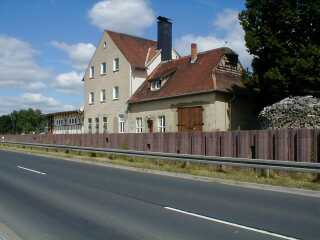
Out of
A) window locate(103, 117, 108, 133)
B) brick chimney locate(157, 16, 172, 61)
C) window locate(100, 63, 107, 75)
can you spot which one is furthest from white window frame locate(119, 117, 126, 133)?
brick chimney locate(157, 16, 172, 61)

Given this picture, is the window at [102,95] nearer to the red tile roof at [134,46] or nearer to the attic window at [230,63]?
the red tile roof at [134,46]

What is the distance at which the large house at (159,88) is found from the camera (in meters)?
35.4

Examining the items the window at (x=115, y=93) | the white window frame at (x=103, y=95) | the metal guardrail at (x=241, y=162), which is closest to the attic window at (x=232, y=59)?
the window at (x=115, y=93)

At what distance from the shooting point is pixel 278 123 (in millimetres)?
24141

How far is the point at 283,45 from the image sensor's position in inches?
1142

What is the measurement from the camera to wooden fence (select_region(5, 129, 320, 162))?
1761 centimetres

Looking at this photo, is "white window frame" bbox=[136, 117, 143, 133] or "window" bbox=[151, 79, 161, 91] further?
"white window frame" bbox=[136, 117, 143, 133]

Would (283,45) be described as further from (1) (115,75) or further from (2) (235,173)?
(1) (115,75)

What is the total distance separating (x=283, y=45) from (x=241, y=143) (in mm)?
11002

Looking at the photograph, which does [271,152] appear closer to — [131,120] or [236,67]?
[236,67]

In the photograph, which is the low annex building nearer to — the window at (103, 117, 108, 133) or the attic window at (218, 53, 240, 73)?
the attic window at (218, 53, 240, 73)

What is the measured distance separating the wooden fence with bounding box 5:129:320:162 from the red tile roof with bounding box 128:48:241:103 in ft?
27.1

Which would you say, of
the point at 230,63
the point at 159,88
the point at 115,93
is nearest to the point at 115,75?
the point at 115,93

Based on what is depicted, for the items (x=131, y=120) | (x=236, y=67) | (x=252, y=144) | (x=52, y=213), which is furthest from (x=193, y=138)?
(x=131, y=120)
